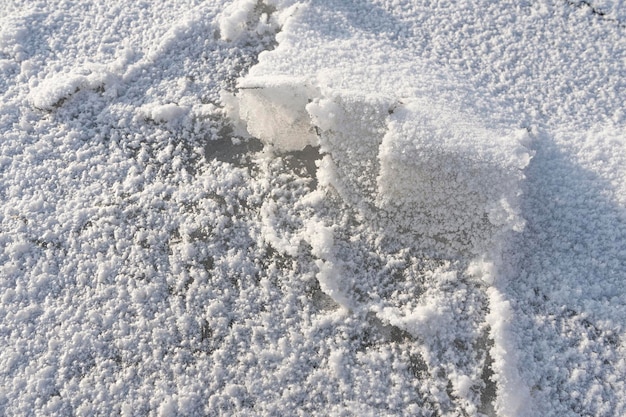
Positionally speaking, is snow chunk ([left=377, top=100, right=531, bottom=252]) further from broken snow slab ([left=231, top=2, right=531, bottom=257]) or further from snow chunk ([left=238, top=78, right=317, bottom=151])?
snow chunk ([left=238, top=78, right=317, bottom=151])

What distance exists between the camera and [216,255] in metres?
1.01

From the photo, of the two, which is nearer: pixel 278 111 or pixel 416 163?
pixel 416 163

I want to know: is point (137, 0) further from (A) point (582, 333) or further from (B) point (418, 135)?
(A) point (582, 333)

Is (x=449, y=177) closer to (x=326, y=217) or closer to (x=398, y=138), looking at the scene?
(x=398, y=138)

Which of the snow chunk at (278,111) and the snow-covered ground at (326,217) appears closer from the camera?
the snow-covered ground at (326,217)

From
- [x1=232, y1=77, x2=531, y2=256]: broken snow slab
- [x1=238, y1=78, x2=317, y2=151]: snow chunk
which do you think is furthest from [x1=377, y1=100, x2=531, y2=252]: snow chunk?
[x1=238, y1=78, x2=317, y2=151]: snow chunk

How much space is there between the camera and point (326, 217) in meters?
1.02

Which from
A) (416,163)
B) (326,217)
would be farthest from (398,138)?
(326,217)

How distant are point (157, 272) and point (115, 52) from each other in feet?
1.91

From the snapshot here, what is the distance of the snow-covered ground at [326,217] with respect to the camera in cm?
90

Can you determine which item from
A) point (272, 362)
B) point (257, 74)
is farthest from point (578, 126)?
point (272, 362)

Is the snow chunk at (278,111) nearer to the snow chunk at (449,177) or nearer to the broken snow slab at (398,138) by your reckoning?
the broken snow slab at (398,138)

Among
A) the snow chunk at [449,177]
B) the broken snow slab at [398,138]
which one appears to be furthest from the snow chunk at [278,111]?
the snow chunk at [449,177]

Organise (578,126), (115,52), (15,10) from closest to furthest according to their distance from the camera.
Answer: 1. (578,126)
2. (115,52)
3. (15,10)
